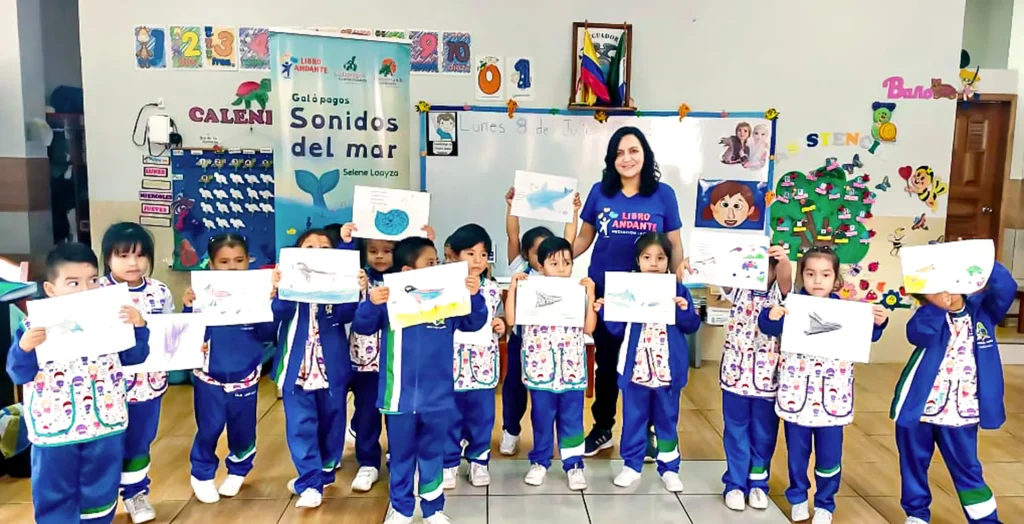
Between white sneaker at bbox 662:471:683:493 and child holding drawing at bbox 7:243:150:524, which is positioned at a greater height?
child holding drawing at bbox 7:243:150:524

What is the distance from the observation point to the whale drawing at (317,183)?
329 cm

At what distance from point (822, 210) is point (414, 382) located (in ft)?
11.7

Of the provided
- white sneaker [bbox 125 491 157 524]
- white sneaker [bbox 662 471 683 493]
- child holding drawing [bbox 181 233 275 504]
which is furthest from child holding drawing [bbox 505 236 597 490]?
white sneaker [bbox 125 491 157 524]

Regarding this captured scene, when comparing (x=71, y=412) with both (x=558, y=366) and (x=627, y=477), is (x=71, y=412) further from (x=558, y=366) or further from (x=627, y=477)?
(x=627, y=477)

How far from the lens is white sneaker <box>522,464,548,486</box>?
2.75 meters

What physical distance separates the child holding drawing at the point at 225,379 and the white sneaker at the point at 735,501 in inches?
72.9

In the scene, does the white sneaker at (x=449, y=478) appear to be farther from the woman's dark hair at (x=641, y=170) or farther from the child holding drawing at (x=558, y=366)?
the woman's dark hair at (x=641, y=170)

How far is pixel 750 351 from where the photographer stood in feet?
8.01

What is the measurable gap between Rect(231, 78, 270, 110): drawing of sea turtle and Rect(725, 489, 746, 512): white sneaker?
355 cm

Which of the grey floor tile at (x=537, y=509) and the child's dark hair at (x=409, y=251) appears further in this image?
the grey floor tile at (x=537, y=509)

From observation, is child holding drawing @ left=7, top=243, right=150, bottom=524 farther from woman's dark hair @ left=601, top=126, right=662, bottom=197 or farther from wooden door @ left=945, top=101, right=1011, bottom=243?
wooden door @ left=945, top=101, right=1011, bottom=243

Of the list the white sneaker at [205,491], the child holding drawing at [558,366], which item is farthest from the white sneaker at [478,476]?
the white sneaker at [205,491]

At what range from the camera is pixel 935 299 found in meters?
2.21

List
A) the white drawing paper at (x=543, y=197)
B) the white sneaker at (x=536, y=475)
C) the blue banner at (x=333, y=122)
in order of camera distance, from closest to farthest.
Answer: the white sneaker at (x=536, y=475) → the white drawing paper at (x=543, y=197) → the blue banner at (x=333, y=122)
